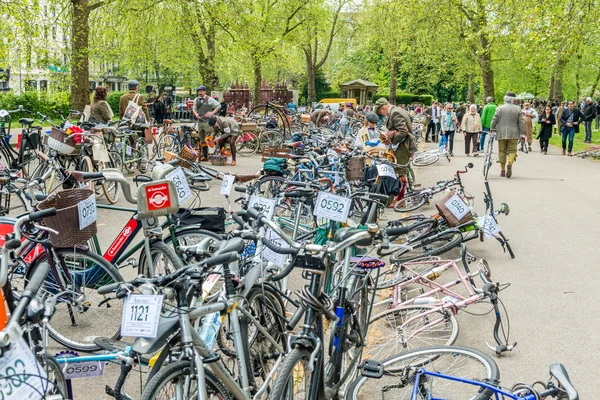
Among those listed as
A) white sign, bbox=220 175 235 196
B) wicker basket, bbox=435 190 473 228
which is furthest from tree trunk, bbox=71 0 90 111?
wicker basket, bbox=435 190 473 228

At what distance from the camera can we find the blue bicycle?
3.09 metres

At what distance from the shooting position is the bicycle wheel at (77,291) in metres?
4.80

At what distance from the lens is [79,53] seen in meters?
19.5

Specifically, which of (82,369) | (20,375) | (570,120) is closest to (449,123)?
(570,120)

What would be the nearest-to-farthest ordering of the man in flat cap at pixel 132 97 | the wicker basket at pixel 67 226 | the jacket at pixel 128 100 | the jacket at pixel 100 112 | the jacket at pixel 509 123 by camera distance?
the wicker basket at pixel 67 226 → the jacket at pixel 100 112 → the man in flat cap at pixel 132 97 → the jacket at pixel 128 100 → the jacket at pixel 509 123

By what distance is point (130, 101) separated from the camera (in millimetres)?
13977

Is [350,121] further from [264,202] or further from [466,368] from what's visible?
[466,368]

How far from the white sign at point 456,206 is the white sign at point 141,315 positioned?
5.38m

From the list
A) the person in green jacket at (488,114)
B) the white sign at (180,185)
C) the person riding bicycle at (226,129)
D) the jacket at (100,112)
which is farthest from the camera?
the person in green jacket at (488,114)

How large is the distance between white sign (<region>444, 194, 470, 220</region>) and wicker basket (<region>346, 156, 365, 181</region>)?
211cm

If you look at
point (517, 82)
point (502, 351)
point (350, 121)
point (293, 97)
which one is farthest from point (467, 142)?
point (517, 82)

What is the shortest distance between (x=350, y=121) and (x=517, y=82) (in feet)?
131

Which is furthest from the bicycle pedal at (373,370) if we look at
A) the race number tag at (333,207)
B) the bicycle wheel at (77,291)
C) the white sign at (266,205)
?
the bicycle wheel at (77,291)

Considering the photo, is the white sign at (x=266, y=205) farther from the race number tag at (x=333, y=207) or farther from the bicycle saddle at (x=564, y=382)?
the bicycle saddle at (x=564, y=382)
